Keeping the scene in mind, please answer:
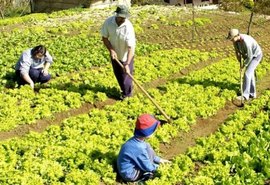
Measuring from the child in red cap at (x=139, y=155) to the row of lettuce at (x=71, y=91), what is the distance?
125 inches

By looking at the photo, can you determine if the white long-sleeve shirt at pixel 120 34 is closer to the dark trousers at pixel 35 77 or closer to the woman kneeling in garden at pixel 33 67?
the woman kneeling in garden at pixel 33 67

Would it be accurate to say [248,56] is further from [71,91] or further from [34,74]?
[34,74]

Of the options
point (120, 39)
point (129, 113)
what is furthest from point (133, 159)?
point (120, 39)

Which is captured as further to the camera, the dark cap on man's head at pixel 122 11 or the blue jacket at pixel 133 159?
the dark cap on man's head at pixel 122 11

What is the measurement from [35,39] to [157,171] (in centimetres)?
1055

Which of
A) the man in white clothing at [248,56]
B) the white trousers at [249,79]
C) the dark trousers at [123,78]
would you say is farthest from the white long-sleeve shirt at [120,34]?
the white trousers at [249,79]

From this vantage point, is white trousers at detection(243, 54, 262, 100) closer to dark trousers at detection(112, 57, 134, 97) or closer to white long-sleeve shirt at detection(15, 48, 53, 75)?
dark trousers at detection(112, 57, 134, 97)

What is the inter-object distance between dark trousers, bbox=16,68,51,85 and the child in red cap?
507 centimetres

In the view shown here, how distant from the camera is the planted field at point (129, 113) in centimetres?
829

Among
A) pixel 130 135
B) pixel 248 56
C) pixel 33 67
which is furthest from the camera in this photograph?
pixel 33 67

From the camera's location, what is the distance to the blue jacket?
7.80m

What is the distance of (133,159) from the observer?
25.8 feet

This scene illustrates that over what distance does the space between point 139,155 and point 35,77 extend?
5.44m

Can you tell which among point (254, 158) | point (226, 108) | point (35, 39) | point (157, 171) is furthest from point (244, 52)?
point (35, 39)
